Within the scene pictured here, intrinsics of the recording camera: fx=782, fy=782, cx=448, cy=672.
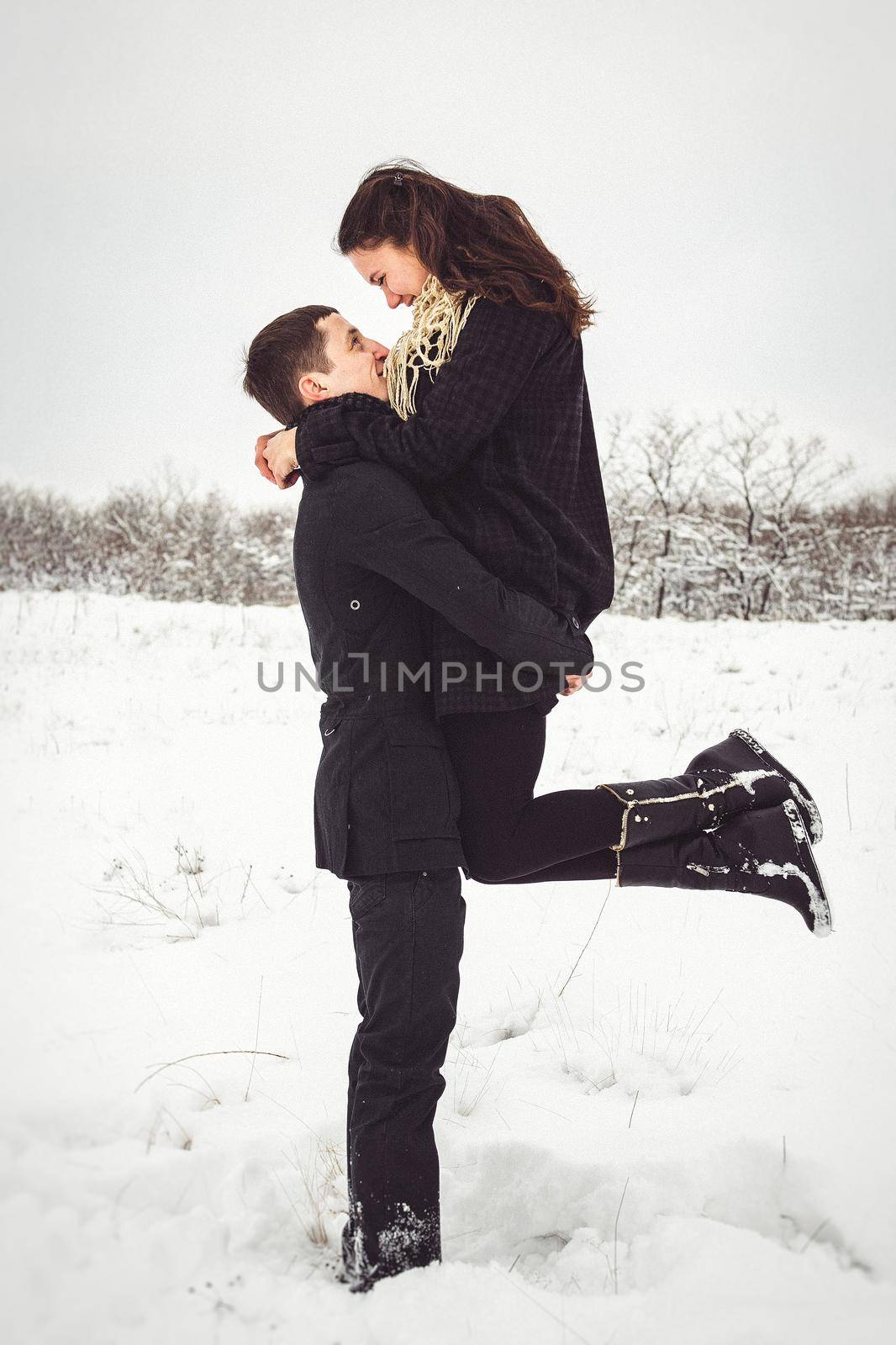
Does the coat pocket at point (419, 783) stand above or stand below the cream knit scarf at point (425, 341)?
below

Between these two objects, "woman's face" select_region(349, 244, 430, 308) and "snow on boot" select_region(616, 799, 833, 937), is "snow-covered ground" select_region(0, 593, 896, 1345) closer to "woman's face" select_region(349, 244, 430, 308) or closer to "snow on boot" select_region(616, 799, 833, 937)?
"snow on boot" select_region(616, 799, 833, 937)

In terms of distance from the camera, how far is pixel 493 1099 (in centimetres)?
219

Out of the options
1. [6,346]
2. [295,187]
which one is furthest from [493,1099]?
[6,346]

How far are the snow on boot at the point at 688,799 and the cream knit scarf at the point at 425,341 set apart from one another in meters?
1.09

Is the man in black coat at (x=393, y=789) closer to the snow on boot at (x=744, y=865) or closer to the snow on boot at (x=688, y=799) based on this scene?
the snow on boot at (x=688, y=799)

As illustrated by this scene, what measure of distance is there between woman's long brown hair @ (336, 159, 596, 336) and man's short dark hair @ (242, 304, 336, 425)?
10.0 inches

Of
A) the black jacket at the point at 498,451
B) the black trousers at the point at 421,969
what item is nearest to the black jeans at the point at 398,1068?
the black trousers at the point at 421,969

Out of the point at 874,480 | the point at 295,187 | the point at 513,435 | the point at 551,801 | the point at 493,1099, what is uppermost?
the point at 295,187

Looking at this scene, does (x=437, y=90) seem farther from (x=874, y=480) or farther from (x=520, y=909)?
(x=874, y=480)

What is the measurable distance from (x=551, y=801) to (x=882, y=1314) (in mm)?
1102

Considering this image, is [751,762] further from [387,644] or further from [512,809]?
[387,644]

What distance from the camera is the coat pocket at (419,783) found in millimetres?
1696

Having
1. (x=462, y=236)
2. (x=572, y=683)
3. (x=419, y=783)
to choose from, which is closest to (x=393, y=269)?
(x=462, y=236)

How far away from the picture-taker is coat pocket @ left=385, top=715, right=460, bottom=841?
1696 millimetres
